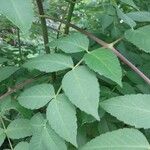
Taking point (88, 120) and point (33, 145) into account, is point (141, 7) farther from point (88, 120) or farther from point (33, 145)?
point (33, 145)

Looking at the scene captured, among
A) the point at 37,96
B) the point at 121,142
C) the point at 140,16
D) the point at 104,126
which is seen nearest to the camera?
the point at 121,142

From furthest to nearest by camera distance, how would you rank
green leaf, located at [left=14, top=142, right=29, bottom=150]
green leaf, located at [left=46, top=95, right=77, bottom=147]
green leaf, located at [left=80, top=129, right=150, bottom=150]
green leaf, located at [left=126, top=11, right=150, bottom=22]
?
Answer: 1. green leaf, located at [left=126, top=11, right=150, bottom=22]
2. green leaf, located at [left=14, top=142, right=29, bottom=150]
3. green leaf, located at [left=46, top=95, right=77, bottom=147]
4. green leaf, located at [left=80, top=129, right=150, bottom=150]

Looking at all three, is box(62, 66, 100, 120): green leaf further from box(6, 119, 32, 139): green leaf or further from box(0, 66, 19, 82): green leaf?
box(0, 66, 19, 82): green leaf

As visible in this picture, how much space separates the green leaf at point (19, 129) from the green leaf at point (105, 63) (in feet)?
0.90

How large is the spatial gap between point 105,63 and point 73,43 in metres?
0.15

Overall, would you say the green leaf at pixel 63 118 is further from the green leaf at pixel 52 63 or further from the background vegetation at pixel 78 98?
the green leaf at pixel 52 63

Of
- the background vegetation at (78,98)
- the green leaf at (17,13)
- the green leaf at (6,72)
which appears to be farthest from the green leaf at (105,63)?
the green leaf at (6,72)

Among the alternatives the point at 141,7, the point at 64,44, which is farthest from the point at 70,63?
the point at 141,7

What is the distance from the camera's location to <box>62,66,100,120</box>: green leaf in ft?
3.30

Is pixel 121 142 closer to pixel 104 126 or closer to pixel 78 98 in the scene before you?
pixel 78 98

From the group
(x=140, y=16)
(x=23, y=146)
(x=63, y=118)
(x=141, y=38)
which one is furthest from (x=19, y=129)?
(x=140, y=16)

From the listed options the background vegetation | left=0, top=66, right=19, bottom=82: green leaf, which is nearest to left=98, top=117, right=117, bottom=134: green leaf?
the background vegetation

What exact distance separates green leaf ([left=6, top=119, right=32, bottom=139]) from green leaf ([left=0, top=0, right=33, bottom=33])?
358 millimetres

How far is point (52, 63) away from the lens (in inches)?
45.0
